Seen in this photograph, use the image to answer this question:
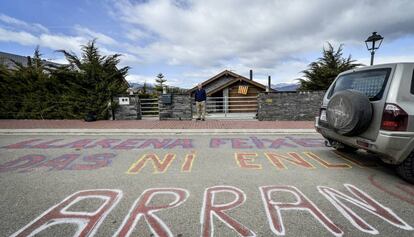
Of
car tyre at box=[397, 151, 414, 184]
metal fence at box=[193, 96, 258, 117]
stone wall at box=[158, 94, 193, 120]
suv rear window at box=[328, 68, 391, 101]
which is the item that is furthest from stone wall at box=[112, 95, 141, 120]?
car tyre at box=[397, 151, 414, 184]

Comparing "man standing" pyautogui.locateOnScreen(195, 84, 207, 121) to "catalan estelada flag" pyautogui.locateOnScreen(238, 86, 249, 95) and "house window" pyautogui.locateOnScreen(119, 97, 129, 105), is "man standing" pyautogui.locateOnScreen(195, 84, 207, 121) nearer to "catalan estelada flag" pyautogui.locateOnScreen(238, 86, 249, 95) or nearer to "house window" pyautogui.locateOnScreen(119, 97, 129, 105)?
"house window" pyautogui.locateOnScreen(119, 97, 129, 105)

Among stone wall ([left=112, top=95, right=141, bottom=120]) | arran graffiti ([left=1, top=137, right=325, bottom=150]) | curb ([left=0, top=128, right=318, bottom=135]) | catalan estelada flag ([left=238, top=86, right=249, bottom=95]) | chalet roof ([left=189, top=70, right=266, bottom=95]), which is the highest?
chalet roof ([left=189, top=70, right=266, bottom=95])

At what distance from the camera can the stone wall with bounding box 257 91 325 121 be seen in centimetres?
1164

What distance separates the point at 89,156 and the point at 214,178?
319 cm

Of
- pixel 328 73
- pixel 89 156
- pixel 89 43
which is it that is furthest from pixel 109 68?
pixel 328 73

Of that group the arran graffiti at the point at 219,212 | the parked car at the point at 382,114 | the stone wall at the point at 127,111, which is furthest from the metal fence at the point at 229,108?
the arran graffiti at the point at 219,212

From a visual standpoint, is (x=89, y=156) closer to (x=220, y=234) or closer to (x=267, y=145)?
(x=220, y=234)

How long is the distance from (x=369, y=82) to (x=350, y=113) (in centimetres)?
75

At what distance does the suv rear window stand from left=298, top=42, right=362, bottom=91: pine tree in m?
13.1

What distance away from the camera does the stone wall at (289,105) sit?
11.6 meters

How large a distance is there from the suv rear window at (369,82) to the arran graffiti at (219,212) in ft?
5.20

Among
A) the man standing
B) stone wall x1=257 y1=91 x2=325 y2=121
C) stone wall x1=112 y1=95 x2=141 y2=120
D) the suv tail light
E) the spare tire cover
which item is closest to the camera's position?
the suv tail light

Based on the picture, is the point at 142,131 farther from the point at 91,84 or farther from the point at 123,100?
the point at 91,84

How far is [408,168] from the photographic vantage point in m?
3.31
